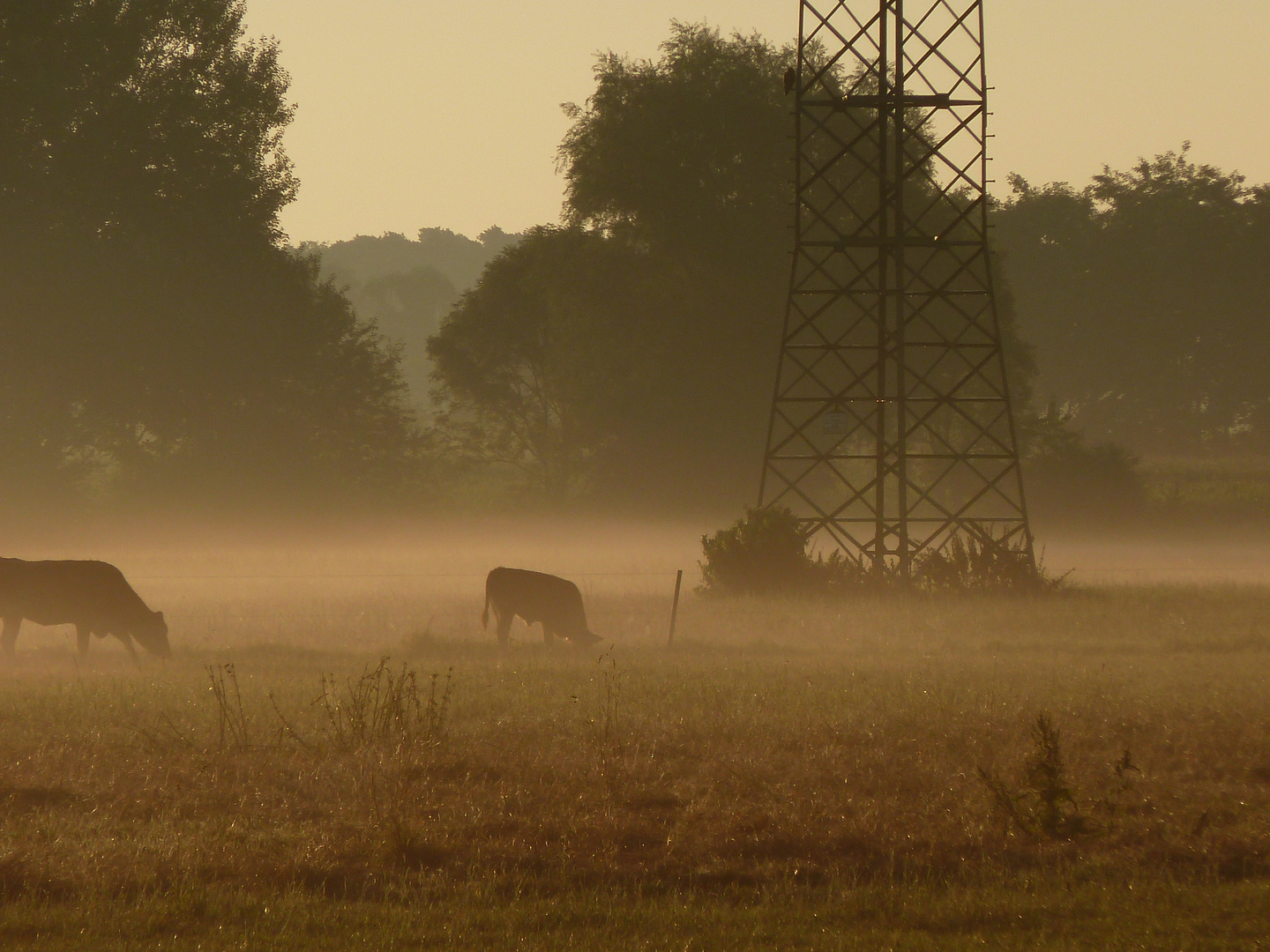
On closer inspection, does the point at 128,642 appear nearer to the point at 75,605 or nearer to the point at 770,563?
the point at 75,605

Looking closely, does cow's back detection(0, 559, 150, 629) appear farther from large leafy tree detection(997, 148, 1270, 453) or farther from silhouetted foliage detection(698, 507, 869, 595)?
large leafy tree detection(997, 148, 1270, 453)

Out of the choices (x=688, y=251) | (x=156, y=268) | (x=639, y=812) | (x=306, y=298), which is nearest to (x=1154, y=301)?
(x=688, y=251)

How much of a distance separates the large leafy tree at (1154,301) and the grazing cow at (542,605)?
2236 inches

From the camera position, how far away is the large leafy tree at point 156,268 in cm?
4469

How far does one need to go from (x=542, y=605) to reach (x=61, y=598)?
21.5ft

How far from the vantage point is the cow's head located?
19328 millimetres

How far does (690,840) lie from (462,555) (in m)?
34.7

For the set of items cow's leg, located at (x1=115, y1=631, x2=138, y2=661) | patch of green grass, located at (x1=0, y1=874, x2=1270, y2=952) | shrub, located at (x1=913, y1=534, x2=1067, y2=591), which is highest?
shrub, located at (x1=913, y1=534, x2=1067, y2=591)

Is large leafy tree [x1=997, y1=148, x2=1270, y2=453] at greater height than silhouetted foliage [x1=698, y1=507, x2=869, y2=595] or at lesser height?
greater

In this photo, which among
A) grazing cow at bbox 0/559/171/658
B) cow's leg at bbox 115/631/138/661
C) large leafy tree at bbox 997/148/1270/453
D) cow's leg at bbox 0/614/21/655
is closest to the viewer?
cow's leg at bbox 115/631/138/661

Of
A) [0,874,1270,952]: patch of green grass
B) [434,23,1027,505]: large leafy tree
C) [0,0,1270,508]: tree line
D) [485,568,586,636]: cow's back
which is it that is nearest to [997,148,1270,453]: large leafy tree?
[0,0,1270,508]: tree line

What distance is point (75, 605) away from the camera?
63.7 feet

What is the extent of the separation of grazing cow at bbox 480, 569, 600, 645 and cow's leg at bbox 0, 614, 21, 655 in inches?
247

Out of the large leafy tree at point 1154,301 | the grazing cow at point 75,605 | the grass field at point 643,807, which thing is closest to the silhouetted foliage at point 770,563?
the grass field at point 643,807
